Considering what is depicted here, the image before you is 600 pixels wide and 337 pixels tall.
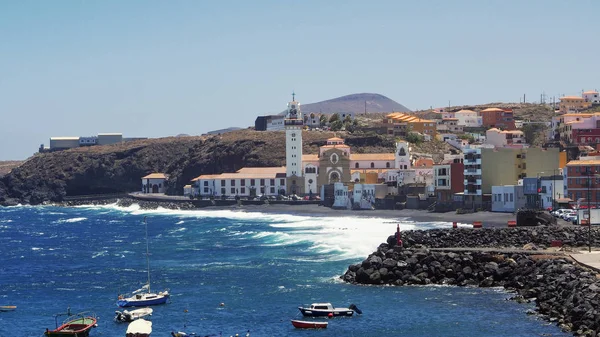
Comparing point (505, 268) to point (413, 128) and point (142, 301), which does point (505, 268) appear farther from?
point (413, 128)

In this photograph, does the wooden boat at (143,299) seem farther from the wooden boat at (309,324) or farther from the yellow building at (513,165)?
the yellow building at (513,165)

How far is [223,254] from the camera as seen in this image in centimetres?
8312

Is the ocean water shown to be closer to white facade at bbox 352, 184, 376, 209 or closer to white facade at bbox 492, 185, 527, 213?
white facade at bbox 492, 185, 527, 213

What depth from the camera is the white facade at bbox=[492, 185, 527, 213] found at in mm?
99938

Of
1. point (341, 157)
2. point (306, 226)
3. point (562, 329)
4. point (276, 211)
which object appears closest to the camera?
point (562, 329)

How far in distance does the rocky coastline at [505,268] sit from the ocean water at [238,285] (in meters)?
1.29

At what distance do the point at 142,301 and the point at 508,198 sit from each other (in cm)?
5526

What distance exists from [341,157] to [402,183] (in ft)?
85.9

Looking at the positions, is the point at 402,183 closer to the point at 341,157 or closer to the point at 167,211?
the point at 341,157

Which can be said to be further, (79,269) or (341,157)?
(341,157)

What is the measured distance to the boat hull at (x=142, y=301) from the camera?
54844 mm

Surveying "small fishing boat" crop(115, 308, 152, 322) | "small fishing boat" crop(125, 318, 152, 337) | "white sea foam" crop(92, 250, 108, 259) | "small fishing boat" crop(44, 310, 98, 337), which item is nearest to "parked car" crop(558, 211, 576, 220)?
"white sea foam" crop(92, 250, 108, 259)

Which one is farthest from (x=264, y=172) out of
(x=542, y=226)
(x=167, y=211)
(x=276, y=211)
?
(x=542, y=226)

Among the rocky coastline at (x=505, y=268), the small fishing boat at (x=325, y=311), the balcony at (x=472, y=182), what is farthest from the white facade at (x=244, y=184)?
the small fishing boat at (x=325, y=311)
